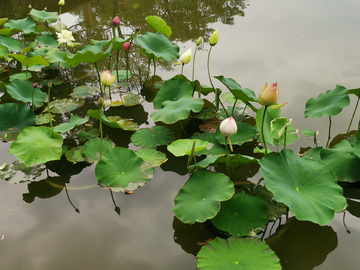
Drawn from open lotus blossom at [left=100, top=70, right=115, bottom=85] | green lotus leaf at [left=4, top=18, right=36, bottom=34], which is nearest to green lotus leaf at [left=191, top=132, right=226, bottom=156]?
open lotus blossom at [left=100, top=70, right=115, bottom=85]

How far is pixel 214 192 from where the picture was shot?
4.22 ft

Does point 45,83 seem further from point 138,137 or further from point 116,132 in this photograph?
point 138,137

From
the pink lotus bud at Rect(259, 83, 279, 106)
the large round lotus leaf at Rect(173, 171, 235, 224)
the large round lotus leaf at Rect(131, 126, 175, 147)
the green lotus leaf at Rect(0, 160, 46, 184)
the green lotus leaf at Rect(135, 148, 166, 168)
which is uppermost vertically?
the pink lotus bud at Rect(259, 83, 279, 106)

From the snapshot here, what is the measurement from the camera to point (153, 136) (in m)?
1.92

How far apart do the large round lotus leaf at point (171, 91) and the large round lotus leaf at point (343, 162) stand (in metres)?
1.04

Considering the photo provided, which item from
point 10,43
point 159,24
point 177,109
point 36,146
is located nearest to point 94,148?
point 36,146

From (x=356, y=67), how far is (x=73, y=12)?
437 centimetres

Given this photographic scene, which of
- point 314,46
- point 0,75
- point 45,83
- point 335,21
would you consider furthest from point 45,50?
point 335,21

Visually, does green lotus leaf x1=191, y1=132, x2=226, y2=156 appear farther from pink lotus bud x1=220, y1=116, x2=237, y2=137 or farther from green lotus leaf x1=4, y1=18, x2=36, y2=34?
green lotus leaf x1=4, y1=18, x2=36, y2=34

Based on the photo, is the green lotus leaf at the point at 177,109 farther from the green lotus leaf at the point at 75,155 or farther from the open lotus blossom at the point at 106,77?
the green lotus leaf at the point at 75,155

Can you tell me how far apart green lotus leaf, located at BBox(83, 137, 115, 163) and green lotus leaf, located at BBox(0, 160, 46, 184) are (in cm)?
32

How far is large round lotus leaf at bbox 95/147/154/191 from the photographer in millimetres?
1503

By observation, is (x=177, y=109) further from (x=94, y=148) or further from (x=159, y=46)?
(x=159, y=46)

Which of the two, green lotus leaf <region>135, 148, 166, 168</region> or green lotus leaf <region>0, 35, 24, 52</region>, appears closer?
green lotus leaf <region>135, 148, 166, 168</region>
